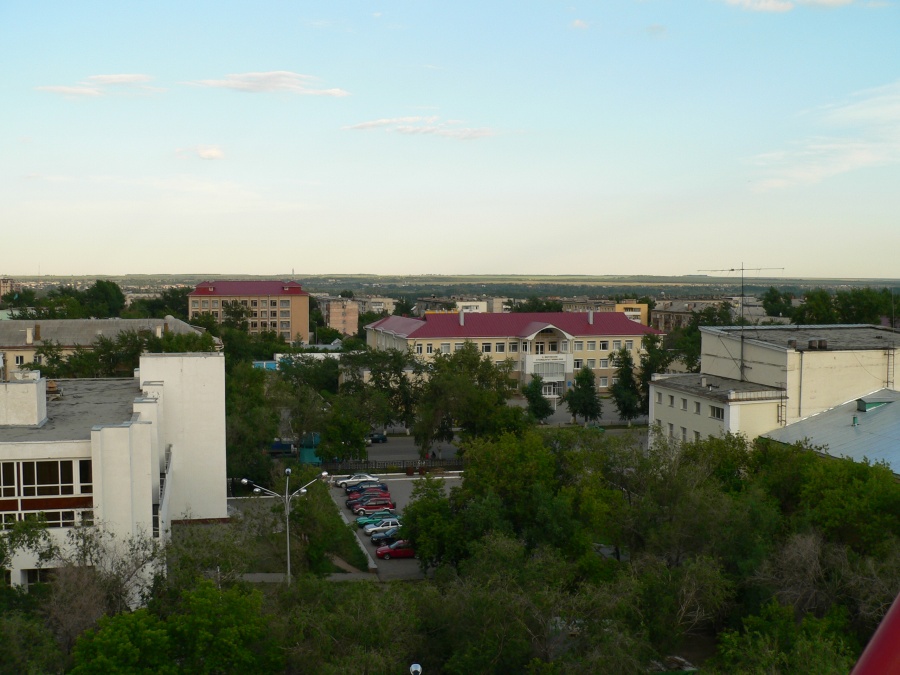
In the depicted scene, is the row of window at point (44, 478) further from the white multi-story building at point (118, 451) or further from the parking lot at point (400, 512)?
the parking lot at point (400, 512)

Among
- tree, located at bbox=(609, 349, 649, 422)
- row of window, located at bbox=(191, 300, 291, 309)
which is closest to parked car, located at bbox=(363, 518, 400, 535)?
tree, located at bbox=(609, 349, 649, 422)

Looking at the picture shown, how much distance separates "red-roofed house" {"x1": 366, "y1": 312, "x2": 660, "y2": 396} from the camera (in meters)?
67.1

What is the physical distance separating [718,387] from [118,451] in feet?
79.6

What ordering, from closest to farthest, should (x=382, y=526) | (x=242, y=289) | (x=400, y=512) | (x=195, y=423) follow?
(x=195, y=423), (x=382, y=526), (x=400, y=512), (x=242, y=289)

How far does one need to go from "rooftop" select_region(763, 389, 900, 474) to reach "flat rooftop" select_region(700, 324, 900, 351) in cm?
233

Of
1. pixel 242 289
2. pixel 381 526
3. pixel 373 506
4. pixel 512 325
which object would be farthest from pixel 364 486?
pixel 242 289

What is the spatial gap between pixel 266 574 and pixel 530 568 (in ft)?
33.3

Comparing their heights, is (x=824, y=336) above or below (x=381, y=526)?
above

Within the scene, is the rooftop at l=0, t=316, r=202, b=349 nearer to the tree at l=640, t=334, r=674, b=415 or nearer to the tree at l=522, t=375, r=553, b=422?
the tree at l=522, t=375, r=553, b=422

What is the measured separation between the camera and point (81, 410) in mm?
25562

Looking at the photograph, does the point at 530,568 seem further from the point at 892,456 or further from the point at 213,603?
the point at 892,456

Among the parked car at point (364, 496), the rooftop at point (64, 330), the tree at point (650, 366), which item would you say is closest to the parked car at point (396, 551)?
the parked car at point (364, 496)

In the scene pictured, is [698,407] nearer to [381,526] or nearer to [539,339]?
[381,526]

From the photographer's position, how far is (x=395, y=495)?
36.8 meters
